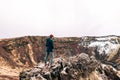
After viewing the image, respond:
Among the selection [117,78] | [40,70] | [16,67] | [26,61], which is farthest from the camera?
[26,61]

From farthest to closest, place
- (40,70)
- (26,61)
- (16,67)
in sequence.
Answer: (26,61), (16,67), (40,70)

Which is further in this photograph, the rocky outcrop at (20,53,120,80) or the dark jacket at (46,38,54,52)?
the rocky outcrop at (20,53,120,80)

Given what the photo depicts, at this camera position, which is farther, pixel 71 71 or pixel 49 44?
pixel 71 71

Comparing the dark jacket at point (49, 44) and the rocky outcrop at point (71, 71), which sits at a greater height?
the dark jacket at point (49, 44)

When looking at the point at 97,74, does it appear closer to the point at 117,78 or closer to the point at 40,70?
the point at 117,78

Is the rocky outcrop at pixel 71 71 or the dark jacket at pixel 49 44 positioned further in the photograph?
the rocky outcrop at pixel 71 71

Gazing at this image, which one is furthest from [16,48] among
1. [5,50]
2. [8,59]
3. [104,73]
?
[104,73]

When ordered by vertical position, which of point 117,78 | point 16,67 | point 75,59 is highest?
point 75,59

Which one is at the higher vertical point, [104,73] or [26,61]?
[104,73]

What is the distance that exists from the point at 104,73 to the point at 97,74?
1669 millimetres

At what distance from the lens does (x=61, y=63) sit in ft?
121

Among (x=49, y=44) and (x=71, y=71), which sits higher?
(x=49, y=44)

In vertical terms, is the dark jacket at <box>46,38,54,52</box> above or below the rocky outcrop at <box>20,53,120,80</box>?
above

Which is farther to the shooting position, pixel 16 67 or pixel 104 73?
pixel 16 67
